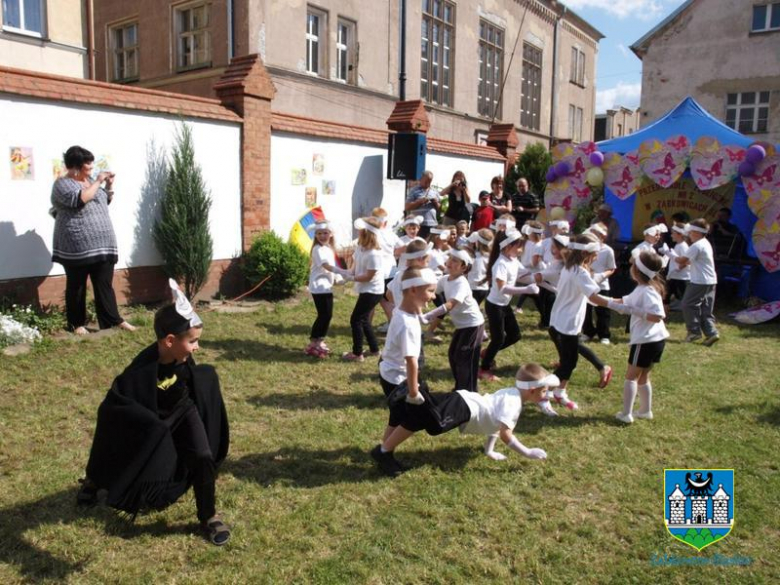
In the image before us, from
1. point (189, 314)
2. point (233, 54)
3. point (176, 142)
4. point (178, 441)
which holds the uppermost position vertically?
point (233, 54)

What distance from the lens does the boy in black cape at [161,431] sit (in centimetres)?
336

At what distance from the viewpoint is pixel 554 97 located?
31344mm

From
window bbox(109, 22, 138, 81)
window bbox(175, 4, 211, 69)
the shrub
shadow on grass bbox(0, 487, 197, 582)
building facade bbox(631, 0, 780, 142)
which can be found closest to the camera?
shadow on grass bbox(0, 487, 197, 582)

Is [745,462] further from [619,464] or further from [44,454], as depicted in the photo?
[44,454]

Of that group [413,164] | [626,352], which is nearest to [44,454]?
[626,352]

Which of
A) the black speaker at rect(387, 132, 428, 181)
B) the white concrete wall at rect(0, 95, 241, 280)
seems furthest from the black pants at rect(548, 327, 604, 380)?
the black speaker at rect(387, 132, 428, 181)

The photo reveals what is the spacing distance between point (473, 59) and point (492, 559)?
24087 mm

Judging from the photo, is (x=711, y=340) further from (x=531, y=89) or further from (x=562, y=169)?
(x=531, y=89)

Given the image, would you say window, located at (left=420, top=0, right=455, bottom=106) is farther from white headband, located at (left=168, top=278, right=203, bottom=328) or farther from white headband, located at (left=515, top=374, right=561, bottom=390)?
white headband, located at (left=168, top=278, right=203, bottom=328)

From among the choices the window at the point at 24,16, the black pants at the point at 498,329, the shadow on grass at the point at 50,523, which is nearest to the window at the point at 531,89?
the window at the point at 24,16

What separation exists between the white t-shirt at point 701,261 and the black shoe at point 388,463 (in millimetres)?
5863

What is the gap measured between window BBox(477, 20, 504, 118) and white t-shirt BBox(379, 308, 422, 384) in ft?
75.6

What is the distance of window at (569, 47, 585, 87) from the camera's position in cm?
3309

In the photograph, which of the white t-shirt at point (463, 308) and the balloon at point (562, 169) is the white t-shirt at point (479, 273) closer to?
the white t-shirt at point (463, 308)
